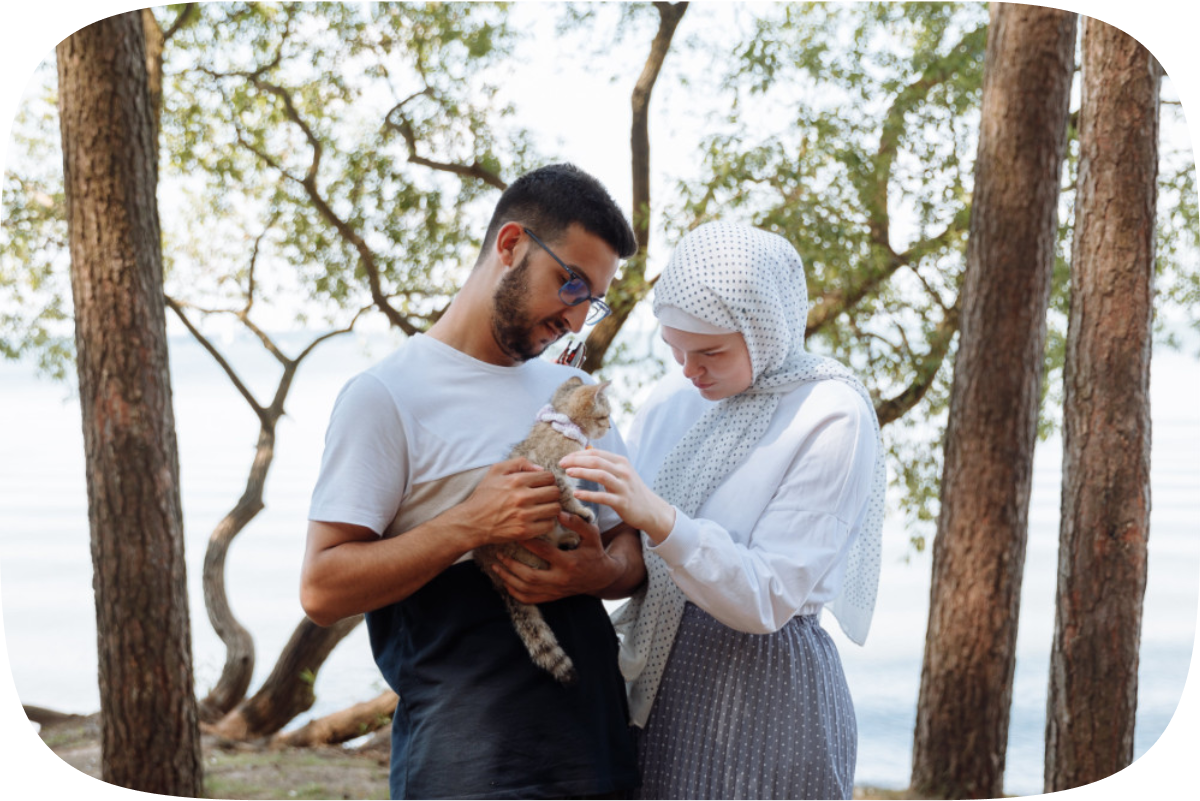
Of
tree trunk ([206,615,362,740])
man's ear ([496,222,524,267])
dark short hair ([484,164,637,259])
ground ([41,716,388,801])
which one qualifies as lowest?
ground ([41,716,388,801])

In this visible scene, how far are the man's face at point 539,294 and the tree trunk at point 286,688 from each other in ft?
26.7

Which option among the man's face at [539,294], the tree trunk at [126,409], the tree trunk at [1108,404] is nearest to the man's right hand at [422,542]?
the man's face at [539,294]

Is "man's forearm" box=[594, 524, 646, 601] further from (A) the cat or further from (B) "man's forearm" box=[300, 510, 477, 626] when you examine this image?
(B) "man's forearm" box=[300, 510, 477, 626]

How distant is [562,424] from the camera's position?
217 cm

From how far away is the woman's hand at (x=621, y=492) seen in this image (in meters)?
1.96

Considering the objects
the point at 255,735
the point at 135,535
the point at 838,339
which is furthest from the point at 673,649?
the point at 255,735

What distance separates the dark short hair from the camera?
2.32 m

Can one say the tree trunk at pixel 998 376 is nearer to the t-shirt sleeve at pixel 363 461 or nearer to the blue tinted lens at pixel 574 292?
the blue tinted lens at pixel 574 292

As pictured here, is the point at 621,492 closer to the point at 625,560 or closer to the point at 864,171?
the point at 625,560

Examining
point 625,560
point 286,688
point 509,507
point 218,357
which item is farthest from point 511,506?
point 218,357

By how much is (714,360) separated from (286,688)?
8758 mm

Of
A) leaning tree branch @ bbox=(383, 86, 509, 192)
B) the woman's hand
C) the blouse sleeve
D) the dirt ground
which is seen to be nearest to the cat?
the woman's hand

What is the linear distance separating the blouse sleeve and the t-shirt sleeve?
56 cm

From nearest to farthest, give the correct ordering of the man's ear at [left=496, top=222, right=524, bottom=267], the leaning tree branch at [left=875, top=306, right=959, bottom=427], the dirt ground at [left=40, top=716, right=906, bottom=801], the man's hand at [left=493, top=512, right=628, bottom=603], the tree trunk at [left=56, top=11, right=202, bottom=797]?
the man's hand at [left=493, top=512, right=628, bottom=603], the man's ear at [left=496, top=222, right=524, bottom=267], the tree trunk at [left=56, top=11, right=202, bottom=797], the dirt ground at [left=40, top=716, right=906, bottom=801], the leaning tree branch at [left=875, top=306, right=959, bottom=427]
